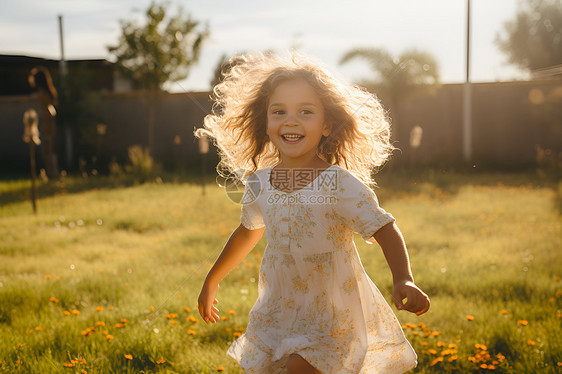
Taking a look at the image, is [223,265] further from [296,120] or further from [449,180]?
[449,180]

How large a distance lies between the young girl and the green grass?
972mm

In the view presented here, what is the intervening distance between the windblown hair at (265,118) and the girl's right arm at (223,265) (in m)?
0.42

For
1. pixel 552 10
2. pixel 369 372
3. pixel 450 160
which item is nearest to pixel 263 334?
pixel 369 372

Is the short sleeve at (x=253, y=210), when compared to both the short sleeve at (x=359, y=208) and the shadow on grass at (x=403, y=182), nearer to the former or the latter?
the short sleeve at (x=359, y=208)

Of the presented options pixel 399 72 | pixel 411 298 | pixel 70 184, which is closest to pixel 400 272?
pixel 411 298

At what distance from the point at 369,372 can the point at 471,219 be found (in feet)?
19.2

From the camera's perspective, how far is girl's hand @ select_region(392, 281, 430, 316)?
1717 mm

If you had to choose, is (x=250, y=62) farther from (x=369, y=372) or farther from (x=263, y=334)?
(x=369, y=372)

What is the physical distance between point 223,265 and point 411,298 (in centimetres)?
97

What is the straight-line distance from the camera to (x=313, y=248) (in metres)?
2.11

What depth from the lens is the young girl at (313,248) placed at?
2.03 meters

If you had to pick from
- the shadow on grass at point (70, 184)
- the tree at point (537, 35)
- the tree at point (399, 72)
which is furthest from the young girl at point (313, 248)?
the tree at point (537, 35)

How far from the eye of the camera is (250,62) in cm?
277

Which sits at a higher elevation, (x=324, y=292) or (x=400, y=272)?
(x=400, y=272)
